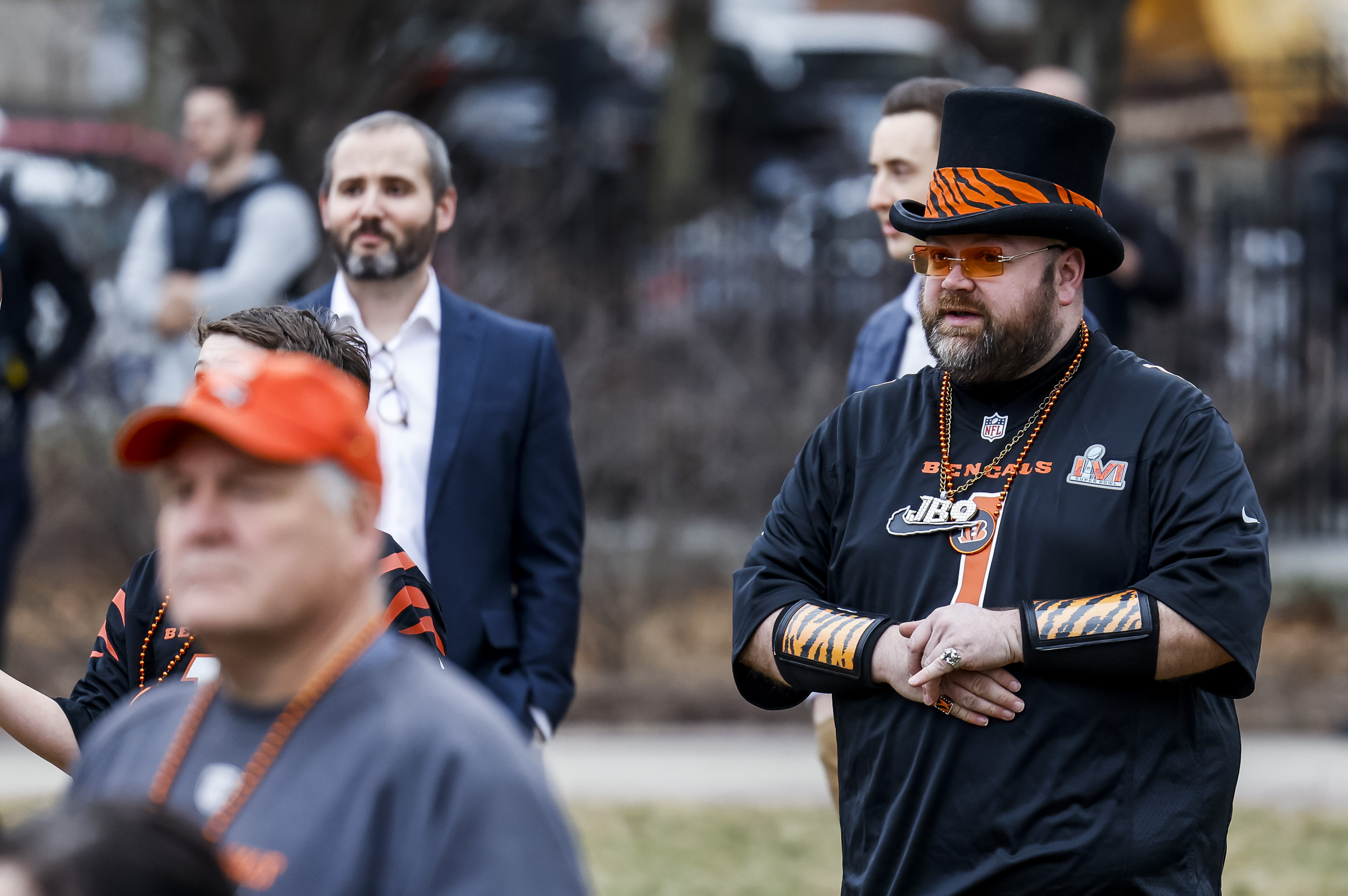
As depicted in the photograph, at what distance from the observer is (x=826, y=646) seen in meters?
3.53

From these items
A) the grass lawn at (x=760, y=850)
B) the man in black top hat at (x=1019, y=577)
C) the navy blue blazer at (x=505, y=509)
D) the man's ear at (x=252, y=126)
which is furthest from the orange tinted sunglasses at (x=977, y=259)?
the man's ear at (x=252, y=126)

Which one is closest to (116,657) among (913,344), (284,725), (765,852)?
(284,725)

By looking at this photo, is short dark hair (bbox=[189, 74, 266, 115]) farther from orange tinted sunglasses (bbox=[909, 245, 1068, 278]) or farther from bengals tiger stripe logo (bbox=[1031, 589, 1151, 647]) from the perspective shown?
bengals tiger stripe logo (bbox=[1031, 589, 1151, 647])

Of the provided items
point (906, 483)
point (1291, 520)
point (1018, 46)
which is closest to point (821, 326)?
point (1291, 520)

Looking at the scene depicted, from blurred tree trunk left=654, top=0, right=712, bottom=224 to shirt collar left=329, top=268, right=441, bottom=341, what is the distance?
27.5 feet

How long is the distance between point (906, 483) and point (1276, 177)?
9122mm

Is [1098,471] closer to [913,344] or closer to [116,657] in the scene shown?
[913,344]

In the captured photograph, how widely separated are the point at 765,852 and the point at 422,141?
3277 mm

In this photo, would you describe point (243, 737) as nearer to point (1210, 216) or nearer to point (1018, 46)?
point (1210, 216)

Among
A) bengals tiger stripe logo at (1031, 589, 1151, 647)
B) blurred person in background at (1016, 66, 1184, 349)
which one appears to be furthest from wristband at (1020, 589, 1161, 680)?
blurred person in background at (1016, 66, 1184, 349)

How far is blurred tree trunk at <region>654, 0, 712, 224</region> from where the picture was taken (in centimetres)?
1335

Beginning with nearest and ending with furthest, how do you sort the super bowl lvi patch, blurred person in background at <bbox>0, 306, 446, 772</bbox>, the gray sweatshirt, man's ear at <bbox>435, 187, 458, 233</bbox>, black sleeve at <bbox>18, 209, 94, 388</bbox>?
blurred person in background at <bbox>0, 306, 446, 772</bbox>
the super bowl lvi patch
man's ear at <bbox>435, 187, 458, 233</bbox>
the gray sweatshirt
black sleeve at <bbox>18, 209, 94, 388</bbox>

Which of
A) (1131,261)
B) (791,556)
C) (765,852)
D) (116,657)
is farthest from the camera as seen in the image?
(765,852)

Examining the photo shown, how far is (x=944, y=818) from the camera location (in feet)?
11.3
